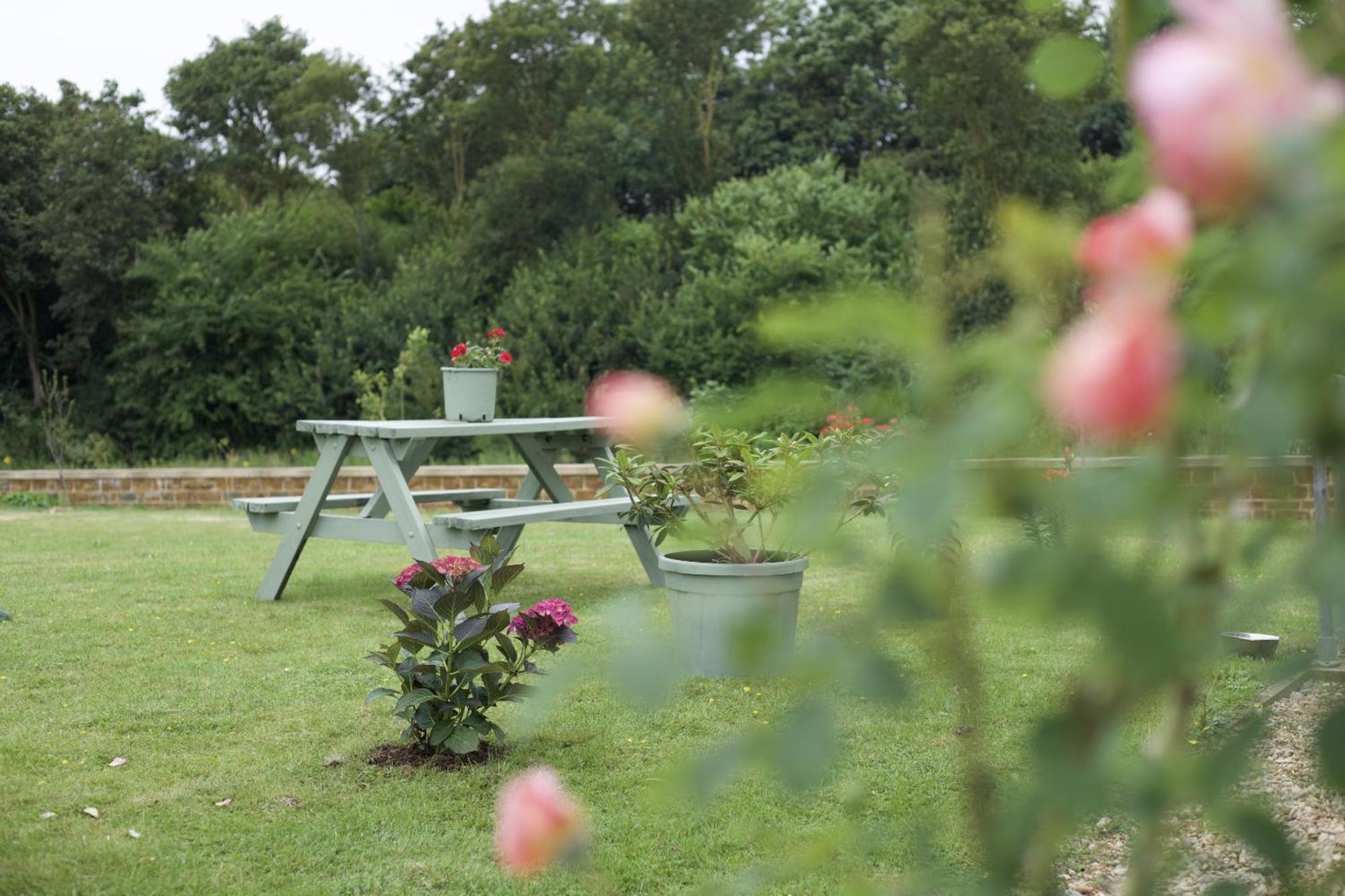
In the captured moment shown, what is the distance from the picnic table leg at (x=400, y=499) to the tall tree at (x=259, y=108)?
13242 millimetres

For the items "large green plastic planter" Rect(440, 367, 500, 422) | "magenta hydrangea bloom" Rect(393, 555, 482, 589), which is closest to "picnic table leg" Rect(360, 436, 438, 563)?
"large green plastic planter" Rect(440, 367, 500, 422)

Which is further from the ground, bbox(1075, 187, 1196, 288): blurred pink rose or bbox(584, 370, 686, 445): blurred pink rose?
bbox(1075, 187, 1196, 288): blurred pink rose

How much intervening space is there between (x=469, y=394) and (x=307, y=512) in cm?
89

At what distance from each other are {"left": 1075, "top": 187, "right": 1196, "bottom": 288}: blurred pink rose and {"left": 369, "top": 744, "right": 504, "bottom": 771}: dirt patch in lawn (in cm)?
277

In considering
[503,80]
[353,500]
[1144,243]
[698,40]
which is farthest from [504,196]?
[1144,243]

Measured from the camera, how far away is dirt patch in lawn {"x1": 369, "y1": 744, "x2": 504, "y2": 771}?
304 centimetres

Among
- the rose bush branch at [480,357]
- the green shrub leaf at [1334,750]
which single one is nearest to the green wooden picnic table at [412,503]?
the rose bush branch at [480,357]

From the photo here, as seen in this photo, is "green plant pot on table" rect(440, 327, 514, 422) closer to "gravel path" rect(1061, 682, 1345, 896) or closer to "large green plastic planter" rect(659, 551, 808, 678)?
"large green plastic planter" rect(659, 551, 808, 678)

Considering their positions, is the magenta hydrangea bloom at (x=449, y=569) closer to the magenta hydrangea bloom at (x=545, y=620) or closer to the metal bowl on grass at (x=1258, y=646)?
the magenta hydrangea bloom at (x=545, y=620)

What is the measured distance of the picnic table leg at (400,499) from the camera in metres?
4.74

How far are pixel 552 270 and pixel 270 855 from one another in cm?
1254

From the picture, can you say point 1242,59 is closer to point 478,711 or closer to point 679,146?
point 478,711

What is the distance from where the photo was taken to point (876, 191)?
15.9 meters

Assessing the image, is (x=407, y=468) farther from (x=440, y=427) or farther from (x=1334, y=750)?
(x=1334, y=750)
